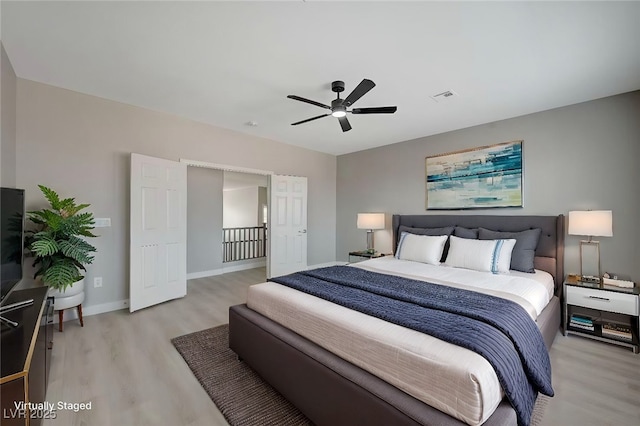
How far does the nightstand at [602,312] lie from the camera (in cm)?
261

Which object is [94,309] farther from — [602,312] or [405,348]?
[602,312]

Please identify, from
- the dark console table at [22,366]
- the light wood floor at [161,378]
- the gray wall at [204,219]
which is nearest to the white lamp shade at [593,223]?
the light wood floor at [161,378]

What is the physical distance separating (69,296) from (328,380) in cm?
307

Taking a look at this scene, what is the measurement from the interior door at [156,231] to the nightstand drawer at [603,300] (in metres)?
4.91

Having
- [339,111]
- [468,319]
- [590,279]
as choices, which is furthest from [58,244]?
[590,279]

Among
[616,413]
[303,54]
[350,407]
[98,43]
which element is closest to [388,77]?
[303,54]

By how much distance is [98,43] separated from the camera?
89.3 inches

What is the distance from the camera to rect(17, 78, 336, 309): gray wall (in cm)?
296

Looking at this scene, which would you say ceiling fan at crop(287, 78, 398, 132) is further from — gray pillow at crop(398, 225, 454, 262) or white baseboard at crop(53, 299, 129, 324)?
white baseboard at crop(53, 299, 129, 324)

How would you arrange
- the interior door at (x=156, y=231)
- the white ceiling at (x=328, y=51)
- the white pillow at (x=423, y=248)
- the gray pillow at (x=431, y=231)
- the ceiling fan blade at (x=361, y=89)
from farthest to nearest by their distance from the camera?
the gray pillow at (x=431, y=231)
the white pillow at (x=423, y=248)
the interior door at (x=156, y=231)
the ceiling fan blade at (x=361, y=89)
the white ceiling at (x=328, y=51)

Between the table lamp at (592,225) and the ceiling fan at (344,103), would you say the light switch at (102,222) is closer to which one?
the ceiling fan at (344,103)

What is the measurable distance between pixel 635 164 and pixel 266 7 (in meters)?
4.01

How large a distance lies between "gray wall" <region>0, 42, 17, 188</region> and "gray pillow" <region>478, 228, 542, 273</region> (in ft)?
17.5

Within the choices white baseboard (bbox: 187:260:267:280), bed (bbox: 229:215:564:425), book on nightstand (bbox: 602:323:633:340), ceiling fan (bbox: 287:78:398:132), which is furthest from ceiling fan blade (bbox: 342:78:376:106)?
white baseboard (bbox: 187:260:267:280)
